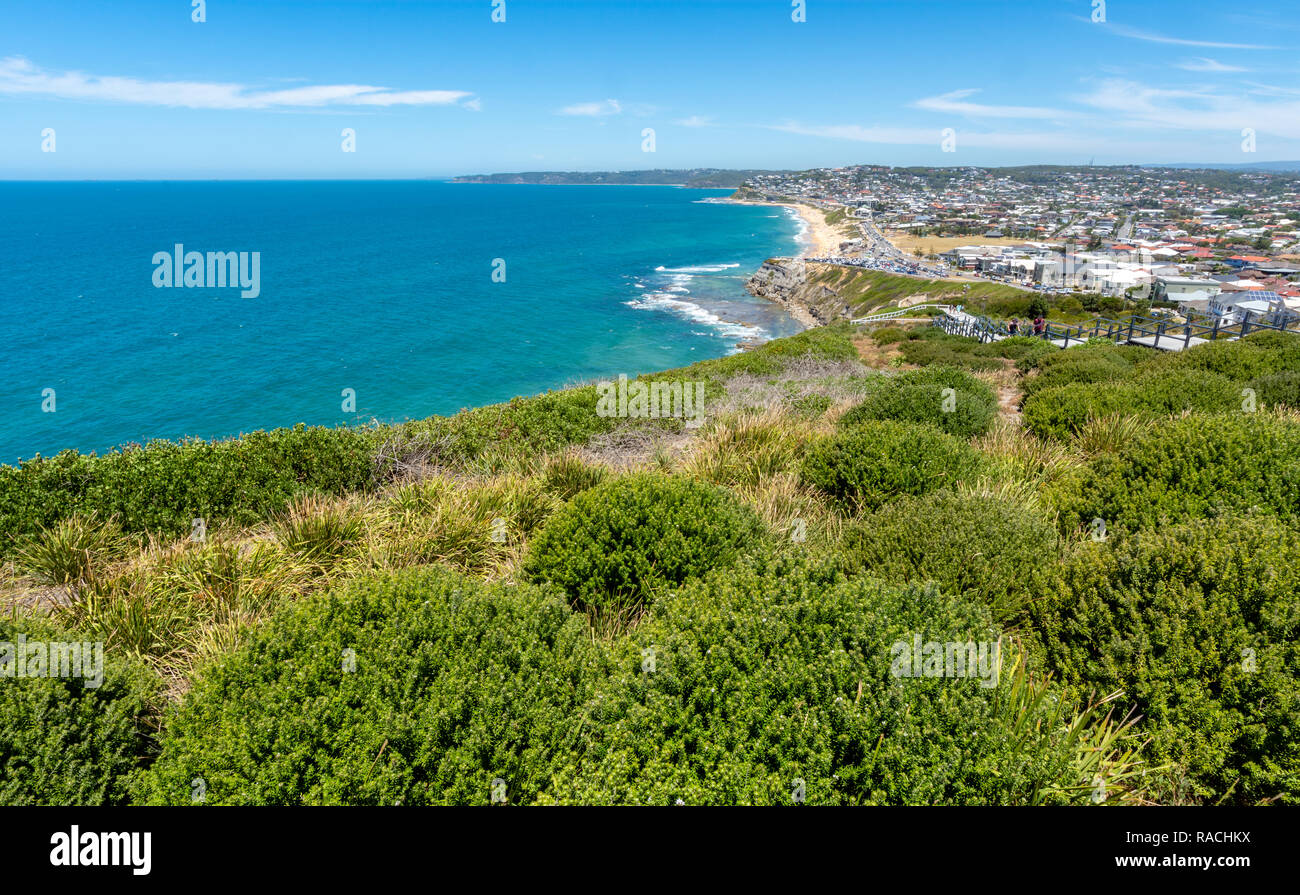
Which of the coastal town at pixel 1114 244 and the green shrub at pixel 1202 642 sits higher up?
the coastal town at pixel 1114 244

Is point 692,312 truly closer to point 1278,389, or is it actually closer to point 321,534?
point 1278,389

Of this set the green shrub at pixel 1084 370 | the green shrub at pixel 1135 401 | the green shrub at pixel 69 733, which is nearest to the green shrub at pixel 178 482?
the green shrub at pixel 69 733

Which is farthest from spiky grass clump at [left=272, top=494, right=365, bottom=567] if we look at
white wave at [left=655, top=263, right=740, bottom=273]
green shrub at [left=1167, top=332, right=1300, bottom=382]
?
white wave at [left=655, top=263, right=740, bottom=273]

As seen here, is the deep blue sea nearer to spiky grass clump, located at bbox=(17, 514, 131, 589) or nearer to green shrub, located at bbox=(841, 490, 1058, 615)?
spiky grass clump, located at bbox=(17, 514, 131, 589)

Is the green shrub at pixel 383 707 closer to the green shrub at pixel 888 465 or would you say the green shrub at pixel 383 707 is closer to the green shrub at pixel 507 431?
the green shrub at pixel 888 465

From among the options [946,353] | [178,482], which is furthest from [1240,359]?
[178,482]

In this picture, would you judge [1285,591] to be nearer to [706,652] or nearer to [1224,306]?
[706,652]

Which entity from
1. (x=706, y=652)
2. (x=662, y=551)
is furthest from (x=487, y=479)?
(x=706, y=652)
